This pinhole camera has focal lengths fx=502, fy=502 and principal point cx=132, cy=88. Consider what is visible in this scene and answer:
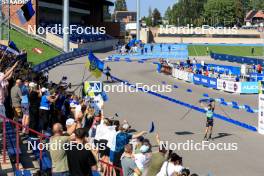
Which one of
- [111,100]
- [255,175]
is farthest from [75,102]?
[111,100]

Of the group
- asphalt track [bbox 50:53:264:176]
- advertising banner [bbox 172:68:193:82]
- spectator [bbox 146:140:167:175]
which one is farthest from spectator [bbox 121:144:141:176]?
advertising banner [bbox 172:68:193:82]

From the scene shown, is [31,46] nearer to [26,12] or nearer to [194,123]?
[26,12]

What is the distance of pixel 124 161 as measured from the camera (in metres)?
9.58

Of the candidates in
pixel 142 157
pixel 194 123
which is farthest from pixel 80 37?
pixel 142 157

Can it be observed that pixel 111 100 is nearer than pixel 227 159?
No

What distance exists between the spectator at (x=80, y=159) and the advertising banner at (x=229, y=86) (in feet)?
87.0

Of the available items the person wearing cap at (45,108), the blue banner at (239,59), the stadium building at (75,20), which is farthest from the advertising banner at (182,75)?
the person wearing cap at (45,108)

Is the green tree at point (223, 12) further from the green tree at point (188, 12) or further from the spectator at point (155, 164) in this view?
the spectator at point (155, 164)

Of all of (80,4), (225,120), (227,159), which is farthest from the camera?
(80,4)

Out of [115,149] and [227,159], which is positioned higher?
[115,149]

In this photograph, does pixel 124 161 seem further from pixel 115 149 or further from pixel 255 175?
pixel 255 175

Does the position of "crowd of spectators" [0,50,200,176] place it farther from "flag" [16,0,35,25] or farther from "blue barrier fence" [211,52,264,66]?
"blue barrier fence" [211,52,264,66]

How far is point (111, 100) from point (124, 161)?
1957 centimetres

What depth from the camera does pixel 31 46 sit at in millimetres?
58500
